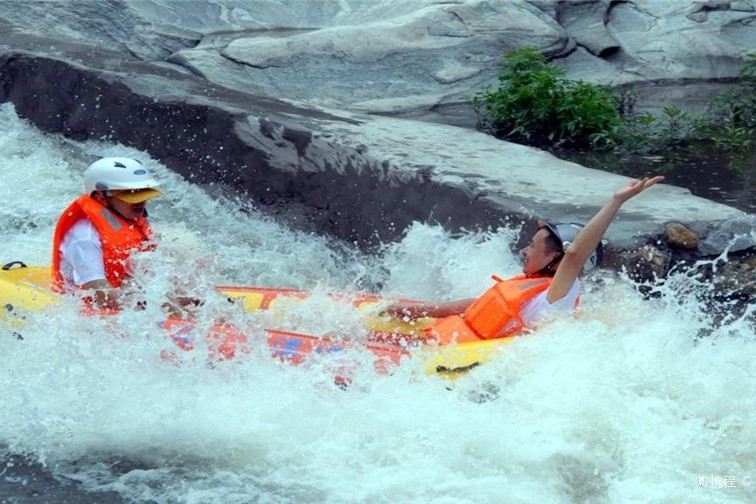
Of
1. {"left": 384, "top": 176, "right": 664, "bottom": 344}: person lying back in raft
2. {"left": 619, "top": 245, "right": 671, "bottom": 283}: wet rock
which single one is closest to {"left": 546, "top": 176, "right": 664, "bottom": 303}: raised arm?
{"left": 384, "top": 176, "right": 664, "bottom": 344}: person lying back in raft

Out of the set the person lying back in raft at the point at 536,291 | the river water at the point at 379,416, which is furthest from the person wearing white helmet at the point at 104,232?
the person lying back in raft at the point at 536,291

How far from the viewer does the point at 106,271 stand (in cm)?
547

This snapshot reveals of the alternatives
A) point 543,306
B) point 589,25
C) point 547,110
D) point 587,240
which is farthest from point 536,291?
point 589,25

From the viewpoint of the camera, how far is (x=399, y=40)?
10.7 metres

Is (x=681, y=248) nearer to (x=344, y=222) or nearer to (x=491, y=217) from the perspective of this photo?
(x=491, y=217)

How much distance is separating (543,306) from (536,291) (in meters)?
0.08

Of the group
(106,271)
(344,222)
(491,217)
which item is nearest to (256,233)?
(344,222)

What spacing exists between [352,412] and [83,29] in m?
6.91

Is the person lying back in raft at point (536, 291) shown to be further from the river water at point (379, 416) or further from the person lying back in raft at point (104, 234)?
the person lying back in raft at point (104, 234)

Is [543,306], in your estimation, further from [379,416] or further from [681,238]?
[681,238]

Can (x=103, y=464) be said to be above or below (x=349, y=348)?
below

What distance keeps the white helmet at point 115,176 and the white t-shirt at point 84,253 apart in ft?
0.64

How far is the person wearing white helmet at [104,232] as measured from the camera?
17.7 ft

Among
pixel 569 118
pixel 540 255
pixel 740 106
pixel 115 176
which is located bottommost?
pixel 740 106
